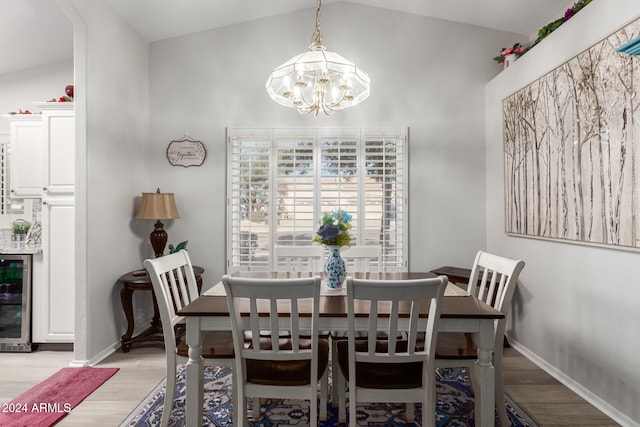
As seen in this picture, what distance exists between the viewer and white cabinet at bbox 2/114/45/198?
3.51 meters

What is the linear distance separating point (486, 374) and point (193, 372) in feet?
4.69

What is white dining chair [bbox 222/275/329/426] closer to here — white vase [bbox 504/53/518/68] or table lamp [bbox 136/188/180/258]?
table lamp [bbox 136/188/180/258]

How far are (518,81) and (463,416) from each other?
9.17 ft

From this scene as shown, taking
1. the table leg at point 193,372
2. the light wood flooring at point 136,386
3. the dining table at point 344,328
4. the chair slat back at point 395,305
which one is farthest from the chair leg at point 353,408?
A: the light wood flooring at point 136,386

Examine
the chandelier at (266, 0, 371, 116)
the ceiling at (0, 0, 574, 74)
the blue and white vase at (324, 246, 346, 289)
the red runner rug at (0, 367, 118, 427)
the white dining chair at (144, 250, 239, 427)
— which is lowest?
the red runner rug at (0, 367, 118, 427)

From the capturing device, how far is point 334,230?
225cm

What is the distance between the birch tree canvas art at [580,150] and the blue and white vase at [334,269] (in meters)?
1.66

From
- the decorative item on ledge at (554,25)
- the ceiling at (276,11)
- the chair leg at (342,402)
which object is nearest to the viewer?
the chair leg at (342,402)

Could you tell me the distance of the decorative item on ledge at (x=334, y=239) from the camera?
2.27 m

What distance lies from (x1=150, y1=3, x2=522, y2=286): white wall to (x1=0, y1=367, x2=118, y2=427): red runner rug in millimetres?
1462

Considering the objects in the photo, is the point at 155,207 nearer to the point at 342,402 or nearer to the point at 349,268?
the point at 349,268

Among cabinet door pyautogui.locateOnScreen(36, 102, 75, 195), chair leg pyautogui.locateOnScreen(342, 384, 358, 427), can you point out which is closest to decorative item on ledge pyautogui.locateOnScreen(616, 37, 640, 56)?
chair leg pyautogui.locateOnScreen(342, 384, 358, 427)

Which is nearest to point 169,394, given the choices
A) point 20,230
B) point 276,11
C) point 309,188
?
point 309,188

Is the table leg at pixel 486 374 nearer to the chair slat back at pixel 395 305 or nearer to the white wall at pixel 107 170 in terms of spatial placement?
the chair slat back at pixel 395 305
